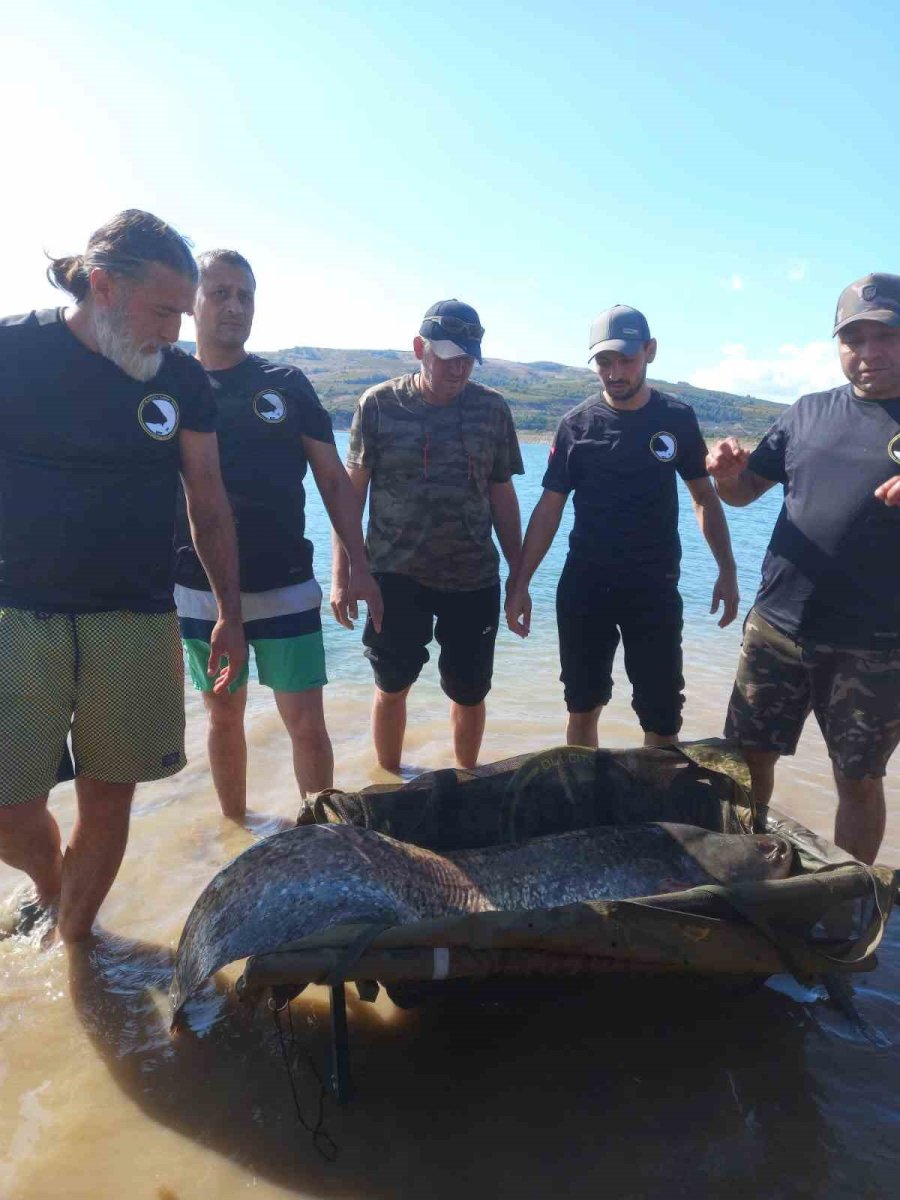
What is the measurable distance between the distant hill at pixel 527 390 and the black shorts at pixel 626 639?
33546mm

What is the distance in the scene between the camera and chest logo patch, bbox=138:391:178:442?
2973 millimetres

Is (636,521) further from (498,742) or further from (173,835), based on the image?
(173,835)

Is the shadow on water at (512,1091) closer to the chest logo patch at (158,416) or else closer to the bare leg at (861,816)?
the bare leg at (861,816)

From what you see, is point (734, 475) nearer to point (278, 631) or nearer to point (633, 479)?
point (633, 479)

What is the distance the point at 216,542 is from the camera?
3.38m

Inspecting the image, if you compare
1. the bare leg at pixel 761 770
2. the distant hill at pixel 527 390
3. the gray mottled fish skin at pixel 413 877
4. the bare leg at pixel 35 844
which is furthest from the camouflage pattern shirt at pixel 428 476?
the distant hill at pixel 527 390

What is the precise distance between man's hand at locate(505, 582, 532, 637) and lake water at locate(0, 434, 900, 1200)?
2.18 metres

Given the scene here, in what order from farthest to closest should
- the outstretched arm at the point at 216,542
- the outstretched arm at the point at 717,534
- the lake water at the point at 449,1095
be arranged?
1. the outstretched arm at the point at 717,534
2. the outstretched arm at the point at 216,542
3. the lake water at the point at 449,1095

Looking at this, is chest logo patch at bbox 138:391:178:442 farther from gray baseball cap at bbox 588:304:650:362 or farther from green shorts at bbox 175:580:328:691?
gray baseball cap at bbox 588:304:650:362

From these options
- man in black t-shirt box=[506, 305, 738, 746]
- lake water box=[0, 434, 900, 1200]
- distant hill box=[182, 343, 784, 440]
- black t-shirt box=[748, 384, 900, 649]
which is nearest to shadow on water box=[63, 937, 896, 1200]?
lake water box=[0, 434, 900, 1200]

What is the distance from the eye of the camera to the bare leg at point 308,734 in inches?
158

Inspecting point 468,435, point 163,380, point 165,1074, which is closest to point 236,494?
point 163,380

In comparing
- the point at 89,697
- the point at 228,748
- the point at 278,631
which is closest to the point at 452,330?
the point at 278,631

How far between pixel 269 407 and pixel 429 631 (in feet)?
4.89
